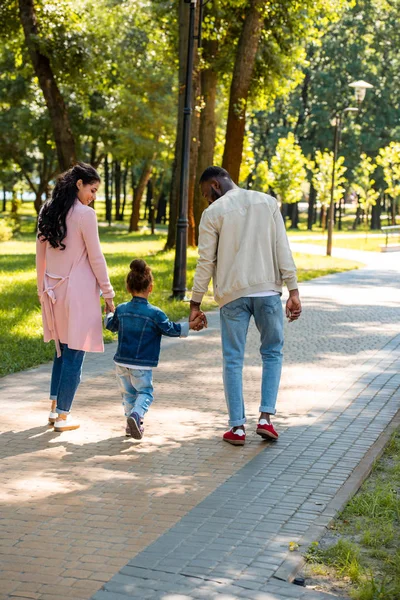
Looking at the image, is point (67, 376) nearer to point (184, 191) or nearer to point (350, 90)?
point (184, 191)

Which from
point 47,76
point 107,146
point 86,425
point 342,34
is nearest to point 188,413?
point 86,425

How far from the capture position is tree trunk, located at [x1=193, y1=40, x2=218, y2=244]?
1065 inches

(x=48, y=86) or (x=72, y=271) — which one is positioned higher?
(x=48, y=86)

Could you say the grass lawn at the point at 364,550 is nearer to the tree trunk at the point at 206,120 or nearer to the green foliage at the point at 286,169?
the tree trunk at the point at 206,120

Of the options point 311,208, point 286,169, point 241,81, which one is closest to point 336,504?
point 241,81

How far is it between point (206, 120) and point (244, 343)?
21.4 metres

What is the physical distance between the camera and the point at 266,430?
22.4 ft

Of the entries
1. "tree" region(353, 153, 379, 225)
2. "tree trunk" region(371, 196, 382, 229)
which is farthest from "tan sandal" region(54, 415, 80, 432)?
"tree trunk" region(371, 196, 382, 229)

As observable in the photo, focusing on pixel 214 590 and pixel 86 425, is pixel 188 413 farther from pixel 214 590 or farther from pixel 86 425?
pixel 214 590

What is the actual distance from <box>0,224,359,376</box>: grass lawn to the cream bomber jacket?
11.4ft

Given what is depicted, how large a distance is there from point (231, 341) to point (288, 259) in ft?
2.21

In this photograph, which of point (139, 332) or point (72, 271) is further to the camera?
point (72, 271)

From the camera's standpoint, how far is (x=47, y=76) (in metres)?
23.5

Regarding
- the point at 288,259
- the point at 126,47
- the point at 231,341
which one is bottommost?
the point at 231,341
